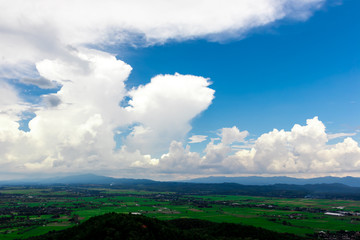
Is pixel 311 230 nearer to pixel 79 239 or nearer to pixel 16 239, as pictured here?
pixel 79 239

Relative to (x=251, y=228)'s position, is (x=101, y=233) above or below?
above

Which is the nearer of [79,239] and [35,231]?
[79,239]

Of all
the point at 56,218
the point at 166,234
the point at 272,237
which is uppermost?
the point at 166,234

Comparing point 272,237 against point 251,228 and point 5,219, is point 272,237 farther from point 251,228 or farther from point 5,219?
point 5,219

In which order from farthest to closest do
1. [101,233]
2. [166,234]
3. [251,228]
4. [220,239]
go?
[251,228]
[220,239]
[166,234]
[101,233]

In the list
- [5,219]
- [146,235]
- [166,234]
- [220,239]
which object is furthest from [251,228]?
[5,219]

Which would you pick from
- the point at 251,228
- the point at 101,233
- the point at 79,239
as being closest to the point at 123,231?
the point at 101,233

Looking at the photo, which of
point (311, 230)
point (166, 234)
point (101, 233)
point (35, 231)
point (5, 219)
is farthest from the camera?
point (5, 219)

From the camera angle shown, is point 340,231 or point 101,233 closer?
point 101,233

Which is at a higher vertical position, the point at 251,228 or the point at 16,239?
the point at 251,228
